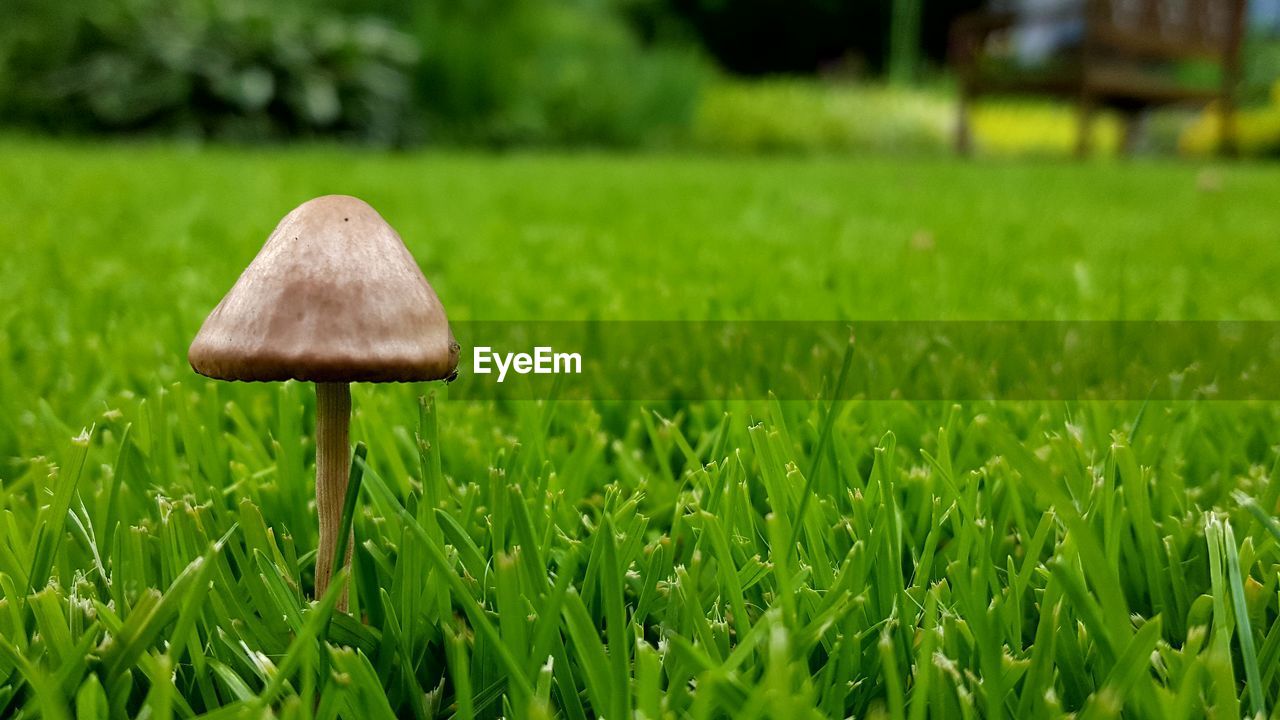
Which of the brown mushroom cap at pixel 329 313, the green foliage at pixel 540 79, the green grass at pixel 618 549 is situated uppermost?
the green foliage at pixel 540 79

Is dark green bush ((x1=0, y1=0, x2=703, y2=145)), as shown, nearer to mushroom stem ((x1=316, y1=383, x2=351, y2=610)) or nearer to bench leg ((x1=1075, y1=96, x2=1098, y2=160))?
bench leg ((x1=1075, y1=96, x2=1098, y2=160))

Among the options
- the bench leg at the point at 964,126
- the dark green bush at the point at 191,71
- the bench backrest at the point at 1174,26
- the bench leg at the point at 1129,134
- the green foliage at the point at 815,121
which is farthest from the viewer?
the green foliage at the point at 815,121

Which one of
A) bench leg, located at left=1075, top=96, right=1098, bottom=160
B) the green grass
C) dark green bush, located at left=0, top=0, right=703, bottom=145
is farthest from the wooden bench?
the green grass

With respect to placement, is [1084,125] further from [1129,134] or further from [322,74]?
[322,74]

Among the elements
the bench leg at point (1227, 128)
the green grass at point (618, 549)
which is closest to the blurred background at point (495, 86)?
the bench leg at point (1227, 128)

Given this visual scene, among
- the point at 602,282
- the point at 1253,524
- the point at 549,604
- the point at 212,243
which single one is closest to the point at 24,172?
the point at 212,243

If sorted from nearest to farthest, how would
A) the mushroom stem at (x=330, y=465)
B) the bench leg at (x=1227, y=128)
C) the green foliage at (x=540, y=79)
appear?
the mushroom stem at (x=330, y=465), the green foliage at (x=540, y=79), the bench leg at (x=1227, y=128)

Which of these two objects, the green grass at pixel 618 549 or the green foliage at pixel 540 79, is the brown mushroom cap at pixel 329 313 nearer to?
the green grass at pixel 618 549
